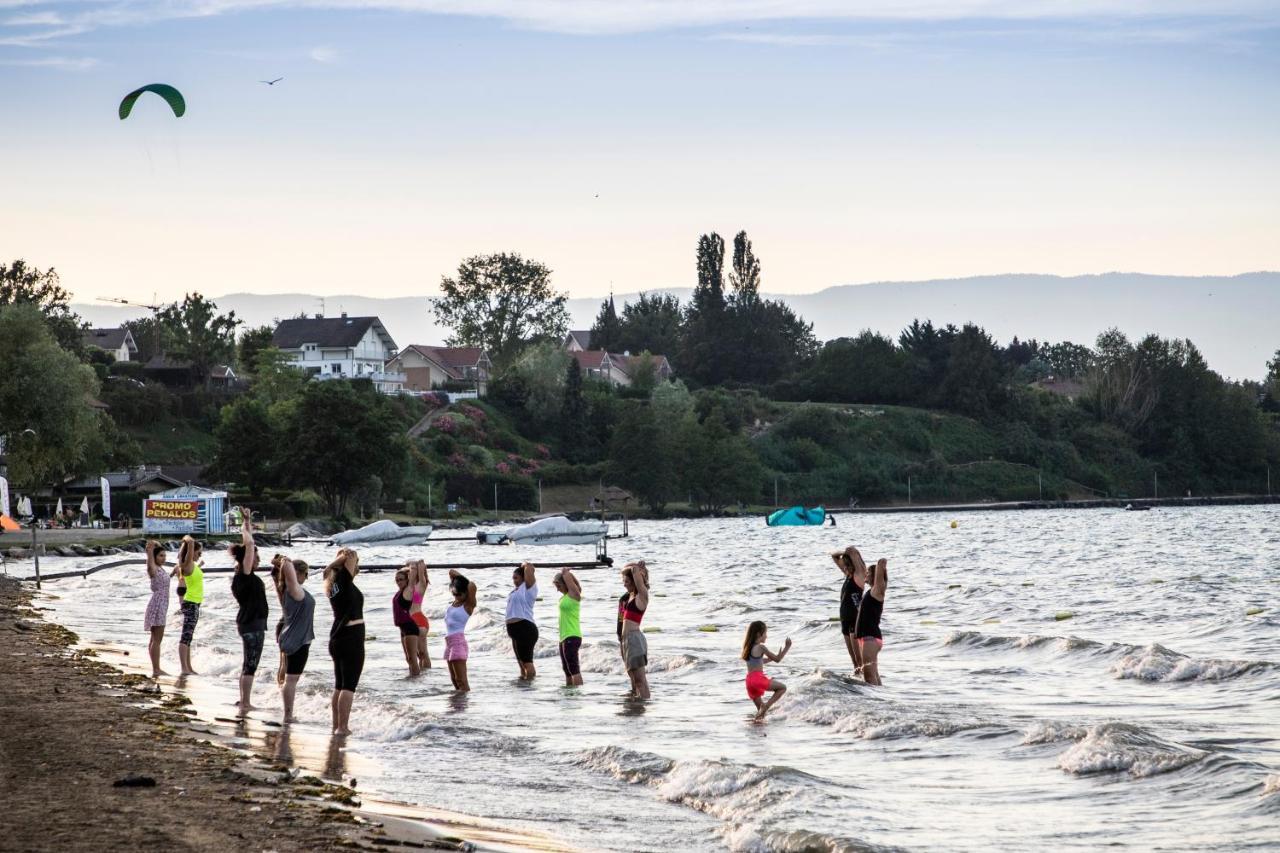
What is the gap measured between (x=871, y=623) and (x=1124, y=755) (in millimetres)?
6047

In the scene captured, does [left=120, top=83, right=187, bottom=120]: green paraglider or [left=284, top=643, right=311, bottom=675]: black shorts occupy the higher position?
[left=120, top=83, right=187, bottom=120]: green paraglider

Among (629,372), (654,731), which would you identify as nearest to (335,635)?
(654,731)

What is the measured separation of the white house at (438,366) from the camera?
470ft

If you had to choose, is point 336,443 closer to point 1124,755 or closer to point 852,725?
point 852,725

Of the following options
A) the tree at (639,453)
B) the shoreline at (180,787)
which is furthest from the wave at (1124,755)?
the tree at (639,453)

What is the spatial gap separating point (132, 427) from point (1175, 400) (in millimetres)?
102556

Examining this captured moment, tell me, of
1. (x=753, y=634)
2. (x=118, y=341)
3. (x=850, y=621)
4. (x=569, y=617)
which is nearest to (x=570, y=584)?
(x=569, y=617)

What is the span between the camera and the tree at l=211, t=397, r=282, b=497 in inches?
3455

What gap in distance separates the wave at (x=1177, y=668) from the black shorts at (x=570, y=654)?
321 inches

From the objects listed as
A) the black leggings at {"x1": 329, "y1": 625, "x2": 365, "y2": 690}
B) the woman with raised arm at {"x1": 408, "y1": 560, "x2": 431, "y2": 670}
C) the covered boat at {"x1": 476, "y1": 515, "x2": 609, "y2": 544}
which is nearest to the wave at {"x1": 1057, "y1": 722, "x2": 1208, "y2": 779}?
the black leggings at {"x1": 329, "y1": 625, "x2": 365, "y2": 690}

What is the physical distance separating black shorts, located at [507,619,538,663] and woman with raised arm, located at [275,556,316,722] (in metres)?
5.16

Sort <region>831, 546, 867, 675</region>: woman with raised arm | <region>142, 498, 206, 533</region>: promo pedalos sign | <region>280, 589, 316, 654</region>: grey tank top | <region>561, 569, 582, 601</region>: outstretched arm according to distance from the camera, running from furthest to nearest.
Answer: <region>142, 498, 206, 533</region>: promo pedalos sign < <region>831, 546, 867, 675</region>: woman with raised arm < <region>561, 569, 582, 601</region>: outstretched arm < <region>280, 589, 316, 654</region>: grey tank top

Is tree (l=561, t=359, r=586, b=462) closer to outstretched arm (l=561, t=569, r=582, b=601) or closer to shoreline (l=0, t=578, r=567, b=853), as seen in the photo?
outstretched arm (l=561, t=569, r=582, b=601)

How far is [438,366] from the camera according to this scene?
144875 millimetres
